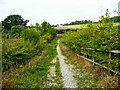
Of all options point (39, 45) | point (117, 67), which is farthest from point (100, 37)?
point (39, 45)

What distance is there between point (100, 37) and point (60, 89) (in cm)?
284

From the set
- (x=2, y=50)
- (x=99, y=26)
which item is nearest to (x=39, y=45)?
(x=2, y=50)

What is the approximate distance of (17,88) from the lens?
4.49m

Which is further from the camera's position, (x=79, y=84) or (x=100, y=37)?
(x=100, y=37)

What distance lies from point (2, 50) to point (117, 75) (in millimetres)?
5146

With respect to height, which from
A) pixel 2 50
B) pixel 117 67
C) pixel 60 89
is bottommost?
pixel 60 89

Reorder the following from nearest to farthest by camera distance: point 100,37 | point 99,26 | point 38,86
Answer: point 38,86, point 100,37, point 99,26

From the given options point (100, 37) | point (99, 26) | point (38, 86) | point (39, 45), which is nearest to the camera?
point (38, 86)

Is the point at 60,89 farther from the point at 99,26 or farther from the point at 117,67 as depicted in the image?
the point at 99,26

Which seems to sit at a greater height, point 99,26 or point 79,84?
point 99,26

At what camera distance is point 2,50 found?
5645 millimetres

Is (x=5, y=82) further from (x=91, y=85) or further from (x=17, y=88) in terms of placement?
(x=91, y=85)

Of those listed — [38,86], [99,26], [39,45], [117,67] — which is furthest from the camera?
[39,45]

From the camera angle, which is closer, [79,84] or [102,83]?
[102,83]
